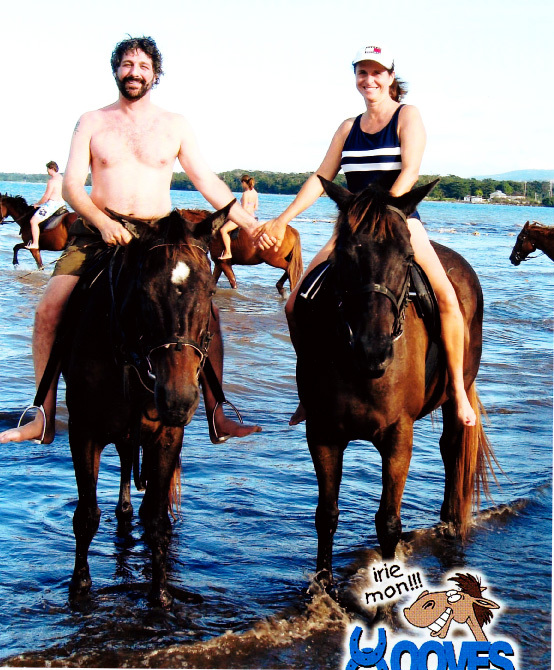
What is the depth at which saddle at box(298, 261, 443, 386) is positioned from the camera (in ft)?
16.5

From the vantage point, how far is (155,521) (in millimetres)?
4945

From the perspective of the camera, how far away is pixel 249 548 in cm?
589

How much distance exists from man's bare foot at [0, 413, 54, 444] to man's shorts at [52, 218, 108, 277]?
88 cm

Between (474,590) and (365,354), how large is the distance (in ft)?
6.24

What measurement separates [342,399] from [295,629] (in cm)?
131

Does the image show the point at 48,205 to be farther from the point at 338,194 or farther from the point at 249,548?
the point at 338,194

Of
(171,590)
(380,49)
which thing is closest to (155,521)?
(171,590)

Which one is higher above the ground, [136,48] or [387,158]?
[136,48]

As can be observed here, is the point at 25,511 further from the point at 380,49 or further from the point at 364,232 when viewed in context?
the point at 380,49

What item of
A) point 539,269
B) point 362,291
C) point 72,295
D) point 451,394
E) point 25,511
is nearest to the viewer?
point 362,291

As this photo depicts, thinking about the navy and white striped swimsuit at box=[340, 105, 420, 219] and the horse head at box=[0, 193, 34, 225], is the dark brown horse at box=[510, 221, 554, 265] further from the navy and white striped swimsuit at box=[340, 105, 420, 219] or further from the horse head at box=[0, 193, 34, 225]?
the navy and white striped swimsuit at box=[340, 105, 420, 219]

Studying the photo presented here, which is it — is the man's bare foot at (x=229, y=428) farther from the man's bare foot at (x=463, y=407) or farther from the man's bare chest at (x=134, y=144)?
the man's bare chest at (x=134, y=144)

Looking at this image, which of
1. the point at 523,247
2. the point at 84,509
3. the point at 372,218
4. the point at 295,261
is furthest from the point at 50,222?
the point at 372,218

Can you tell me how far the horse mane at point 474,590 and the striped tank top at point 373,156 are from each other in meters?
2.47
